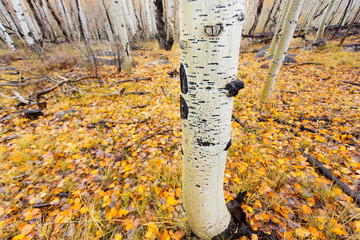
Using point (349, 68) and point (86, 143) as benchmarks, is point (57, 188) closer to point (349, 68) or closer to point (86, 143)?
point (86, 143)

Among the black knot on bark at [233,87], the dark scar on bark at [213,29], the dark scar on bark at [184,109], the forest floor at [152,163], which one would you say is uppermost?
the dark scar on bark at [213,29]

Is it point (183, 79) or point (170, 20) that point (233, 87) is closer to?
point (183, 79)

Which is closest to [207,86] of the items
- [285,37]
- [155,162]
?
[155,162]

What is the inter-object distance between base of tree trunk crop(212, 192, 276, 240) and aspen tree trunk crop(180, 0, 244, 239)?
467 millimetres

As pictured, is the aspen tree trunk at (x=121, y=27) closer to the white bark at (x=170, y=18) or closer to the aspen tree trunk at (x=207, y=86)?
the white bark at (x=170, y=18)

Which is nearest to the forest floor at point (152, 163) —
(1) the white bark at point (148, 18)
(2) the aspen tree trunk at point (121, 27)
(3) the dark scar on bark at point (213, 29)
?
(3) the dark scar on bark at point (213, 29)

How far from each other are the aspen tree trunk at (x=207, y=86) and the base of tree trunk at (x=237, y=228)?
467 millimetres

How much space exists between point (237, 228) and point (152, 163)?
138cm

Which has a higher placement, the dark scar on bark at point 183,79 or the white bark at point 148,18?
the white bark at point 148,18

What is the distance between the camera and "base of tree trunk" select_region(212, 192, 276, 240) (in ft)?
4.53

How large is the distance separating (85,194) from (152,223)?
41.0 inches

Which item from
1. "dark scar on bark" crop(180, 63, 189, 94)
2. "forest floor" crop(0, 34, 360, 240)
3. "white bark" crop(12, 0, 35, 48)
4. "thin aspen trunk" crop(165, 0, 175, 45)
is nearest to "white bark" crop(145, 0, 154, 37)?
"thin aspen trunk" crop(165, 0, 175, 45)

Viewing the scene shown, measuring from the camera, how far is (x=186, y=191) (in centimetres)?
119

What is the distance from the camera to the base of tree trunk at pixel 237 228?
1.38 meters
